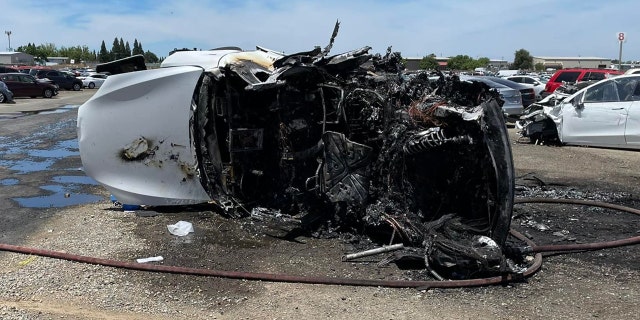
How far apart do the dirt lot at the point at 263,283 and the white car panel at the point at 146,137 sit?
1.25ft

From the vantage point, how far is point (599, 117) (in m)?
11.2

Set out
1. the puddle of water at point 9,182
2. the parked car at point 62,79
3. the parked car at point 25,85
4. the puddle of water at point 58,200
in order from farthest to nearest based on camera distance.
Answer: the parked car at point 62,79
the parked car at point 25,85
the puddle of water at point 9,182
the puddle of water at point 58,200

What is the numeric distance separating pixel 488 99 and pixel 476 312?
1836 millimetres

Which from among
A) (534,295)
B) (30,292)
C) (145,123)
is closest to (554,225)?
(534,295)

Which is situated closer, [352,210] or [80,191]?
[352,210]

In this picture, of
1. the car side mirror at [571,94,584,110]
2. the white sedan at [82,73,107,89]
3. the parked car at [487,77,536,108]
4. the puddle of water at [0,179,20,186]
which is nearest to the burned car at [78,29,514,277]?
the puddle of water at [0,179,20,186]

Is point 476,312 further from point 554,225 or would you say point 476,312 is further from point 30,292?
point 30,292

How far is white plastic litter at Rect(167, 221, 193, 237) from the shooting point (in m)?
5.85

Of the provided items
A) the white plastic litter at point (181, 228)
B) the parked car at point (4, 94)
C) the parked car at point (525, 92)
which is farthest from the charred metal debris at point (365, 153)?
the parked car at point (4, 94)

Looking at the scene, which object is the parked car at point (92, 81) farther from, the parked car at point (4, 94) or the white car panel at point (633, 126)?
the white car panel at point (633, 126)

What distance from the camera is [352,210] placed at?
17.9 ft

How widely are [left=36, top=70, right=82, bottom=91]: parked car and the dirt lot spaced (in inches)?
1476

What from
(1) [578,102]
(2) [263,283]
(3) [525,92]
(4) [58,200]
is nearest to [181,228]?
(2) [263,283]

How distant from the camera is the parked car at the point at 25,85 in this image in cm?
3089
